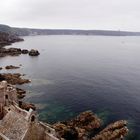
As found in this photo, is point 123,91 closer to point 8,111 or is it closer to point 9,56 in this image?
point 8,111

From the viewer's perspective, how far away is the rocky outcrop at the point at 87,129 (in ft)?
165

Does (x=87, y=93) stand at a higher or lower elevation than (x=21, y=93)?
lower

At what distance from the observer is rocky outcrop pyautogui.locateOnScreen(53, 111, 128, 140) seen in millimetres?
50406

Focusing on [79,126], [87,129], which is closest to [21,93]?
[79,126]

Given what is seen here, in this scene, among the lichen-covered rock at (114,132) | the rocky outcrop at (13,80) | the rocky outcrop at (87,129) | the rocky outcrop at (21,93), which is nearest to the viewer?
the lichen-covered rock at (114,132)

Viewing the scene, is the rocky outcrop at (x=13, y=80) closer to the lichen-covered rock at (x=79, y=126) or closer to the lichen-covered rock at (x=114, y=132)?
the lichen-covered rock at (x=79, y=126)

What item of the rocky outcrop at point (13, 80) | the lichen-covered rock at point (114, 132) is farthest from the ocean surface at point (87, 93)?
the rocky outcrop at point (13, 80)

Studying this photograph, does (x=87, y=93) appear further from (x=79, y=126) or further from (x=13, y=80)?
(x=13, y=80)

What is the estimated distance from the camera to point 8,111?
3566 cm

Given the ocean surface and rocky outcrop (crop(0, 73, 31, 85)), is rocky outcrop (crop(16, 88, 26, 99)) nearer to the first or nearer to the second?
the ocean surface

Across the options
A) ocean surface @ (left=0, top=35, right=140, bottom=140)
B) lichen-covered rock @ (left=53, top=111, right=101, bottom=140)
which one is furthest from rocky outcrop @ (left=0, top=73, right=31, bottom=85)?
lichen-covered rock @ (left=53, top=111, right=101, bottom=140)

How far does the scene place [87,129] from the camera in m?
54.8

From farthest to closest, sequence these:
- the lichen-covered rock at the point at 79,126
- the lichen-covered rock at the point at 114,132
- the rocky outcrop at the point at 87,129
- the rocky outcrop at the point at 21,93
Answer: the rocky outcrop at the point at 21,93 < the lichen-covered rock at the point at 79,126 < the rocky outcrop at the point at 87,129 < the lichen-covered rock at the point at 114,132

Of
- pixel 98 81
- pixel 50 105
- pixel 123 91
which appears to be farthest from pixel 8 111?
pixel 98 81
